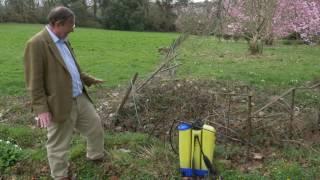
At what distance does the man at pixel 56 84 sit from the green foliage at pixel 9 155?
3.09ft

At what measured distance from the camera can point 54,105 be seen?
5.10 m

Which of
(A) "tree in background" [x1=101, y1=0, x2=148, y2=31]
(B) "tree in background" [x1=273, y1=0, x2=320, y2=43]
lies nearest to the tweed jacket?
(B) "tree in background" [x1=273, y1=0, x2=320, y2=43]

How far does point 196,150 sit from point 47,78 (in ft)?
6.14

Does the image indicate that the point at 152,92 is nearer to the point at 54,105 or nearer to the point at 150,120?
the point at 150,120

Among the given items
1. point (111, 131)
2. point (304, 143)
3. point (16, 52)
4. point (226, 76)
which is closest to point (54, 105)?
point (111, 131)

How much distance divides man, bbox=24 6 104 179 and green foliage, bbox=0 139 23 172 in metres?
0.94

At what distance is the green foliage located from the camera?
6.09 m

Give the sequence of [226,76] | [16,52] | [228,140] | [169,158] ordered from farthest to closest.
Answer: [16,52], [226,76], [228,140], [169,158]

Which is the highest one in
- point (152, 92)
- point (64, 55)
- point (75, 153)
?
point (64, 55)

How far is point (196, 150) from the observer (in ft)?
17.9

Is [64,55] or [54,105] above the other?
[64,55]

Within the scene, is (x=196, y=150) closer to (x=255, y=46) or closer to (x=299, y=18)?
(x=255, y=46)

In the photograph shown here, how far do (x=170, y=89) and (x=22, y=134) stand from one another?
2.46 meters

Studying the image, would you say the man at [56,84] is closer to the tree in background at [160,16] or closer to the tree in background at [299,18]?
the tree in background at [299,18]
